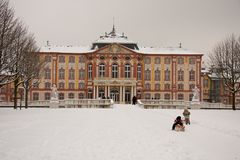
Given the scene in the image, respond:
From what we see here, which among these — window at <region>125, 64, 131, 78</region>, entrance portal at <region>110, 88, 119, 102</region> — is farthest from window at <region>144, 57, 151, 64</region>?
entrance portal at <region>110, 88, 119, 102</region>

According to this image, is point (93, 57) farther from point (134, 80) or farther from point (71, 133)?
point (71, 133)

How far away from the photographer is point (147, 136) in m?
14.5

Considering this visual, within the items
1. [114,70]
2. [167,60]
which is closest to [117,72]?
[114,70]

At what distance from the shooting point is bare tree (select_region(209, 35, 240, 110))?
143 feet

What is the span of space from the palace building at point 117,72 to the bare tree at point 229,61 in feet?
56.7

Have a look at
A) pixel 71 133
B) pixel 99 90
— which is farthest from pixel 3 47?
pixel 99 90

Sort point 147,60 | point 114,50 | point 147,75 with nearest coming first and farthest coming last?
1. point 114,50
2. point 147,75
3. point 147,60

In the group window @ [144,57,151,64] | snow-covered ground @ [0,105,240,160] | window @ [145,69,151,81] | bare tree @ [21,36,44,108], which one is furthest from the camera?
window @ [144,57,151,64]

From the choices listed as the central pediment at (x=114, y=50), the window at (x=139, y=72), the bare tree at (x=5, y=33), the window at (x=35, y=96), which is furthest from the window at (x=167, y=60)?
the bare tree at (x=5, y=33)

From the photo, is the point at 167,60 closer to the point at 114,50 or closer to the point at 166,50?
the point at 166,50

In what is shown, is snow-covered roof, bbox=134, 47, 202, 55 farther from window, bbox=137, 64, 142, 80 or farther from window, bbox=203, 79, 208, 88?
window, bbox=203, 79, 208, 88

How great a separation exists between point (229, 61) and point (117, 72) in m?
23.7

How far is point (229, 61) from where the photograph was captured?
45.6 metres

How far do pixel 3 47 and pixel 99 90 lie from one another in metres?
36.4
